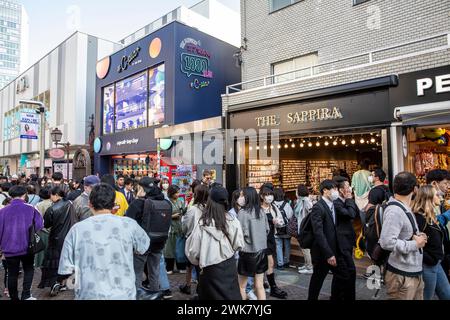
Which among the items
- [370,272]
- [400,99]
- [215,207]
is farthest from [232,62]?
[215,207]

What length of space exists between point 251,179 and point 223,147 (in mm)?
1665

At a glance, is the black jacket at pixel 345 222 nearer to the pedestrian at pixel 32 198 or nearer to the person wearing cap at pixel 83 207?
the person wearing cap at pixel 83 207

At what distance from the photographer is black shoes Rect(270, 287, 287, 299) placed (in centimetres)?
543

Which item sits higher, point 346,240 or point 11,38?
point 11,38

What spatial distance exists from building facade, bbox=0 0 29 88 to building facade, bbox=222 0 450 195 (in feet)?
365

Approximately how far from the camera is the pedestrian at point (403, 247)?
328 cm

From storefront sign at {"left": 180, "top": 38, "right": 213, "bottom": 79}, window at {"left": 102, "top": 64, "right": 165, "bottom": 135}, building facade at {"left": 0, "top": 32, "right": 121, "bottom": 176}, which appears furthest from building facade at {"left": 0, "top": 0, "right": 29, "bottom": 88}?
storefront sign at {"left": 180, "top": 38, "right": 213, "bottom": 79}

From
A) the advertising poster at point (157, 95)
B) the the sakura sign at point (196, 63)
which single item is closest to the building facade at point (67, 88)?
the advertising poster at point (157, 95)

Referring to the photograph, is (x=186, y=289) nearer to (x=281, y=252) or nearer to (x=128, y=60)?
(x=281, y=252)

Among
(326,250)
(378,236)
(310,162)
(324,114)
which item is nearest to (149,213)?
(326,250)

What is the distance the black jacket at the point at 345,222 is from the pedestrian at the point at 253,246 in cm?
109

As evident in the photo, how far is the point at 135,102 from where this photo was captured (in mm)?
17219

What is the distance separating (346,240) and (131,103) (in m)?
15.5
